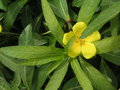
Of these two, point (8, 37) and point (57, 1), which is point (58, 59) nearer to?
point (57, 1)

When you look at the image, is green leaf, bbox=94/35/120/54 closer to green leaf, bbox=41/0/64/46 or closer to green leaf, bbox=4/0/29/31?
green leaf, bbox=41/0/64/46

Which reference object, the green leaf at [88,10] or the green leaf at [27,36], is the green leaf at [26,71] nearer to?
the green leaf at [27,36]

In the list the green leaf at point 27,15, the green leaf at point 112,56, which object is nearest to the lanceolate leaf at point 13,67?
the green leaf at point 27,15

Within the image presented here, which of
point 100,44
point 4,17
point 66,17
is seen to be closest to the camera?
point 100,44

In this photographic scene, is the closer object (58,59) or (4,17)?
(58,59)

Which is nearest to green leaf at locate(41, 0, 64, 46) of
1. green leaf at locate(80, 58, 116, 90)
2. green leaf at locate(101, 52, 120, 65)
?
green leaf at locate(80, 58, 116, 90)

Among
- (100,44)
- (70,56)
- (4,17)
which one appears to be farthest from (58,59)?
(4,17)
